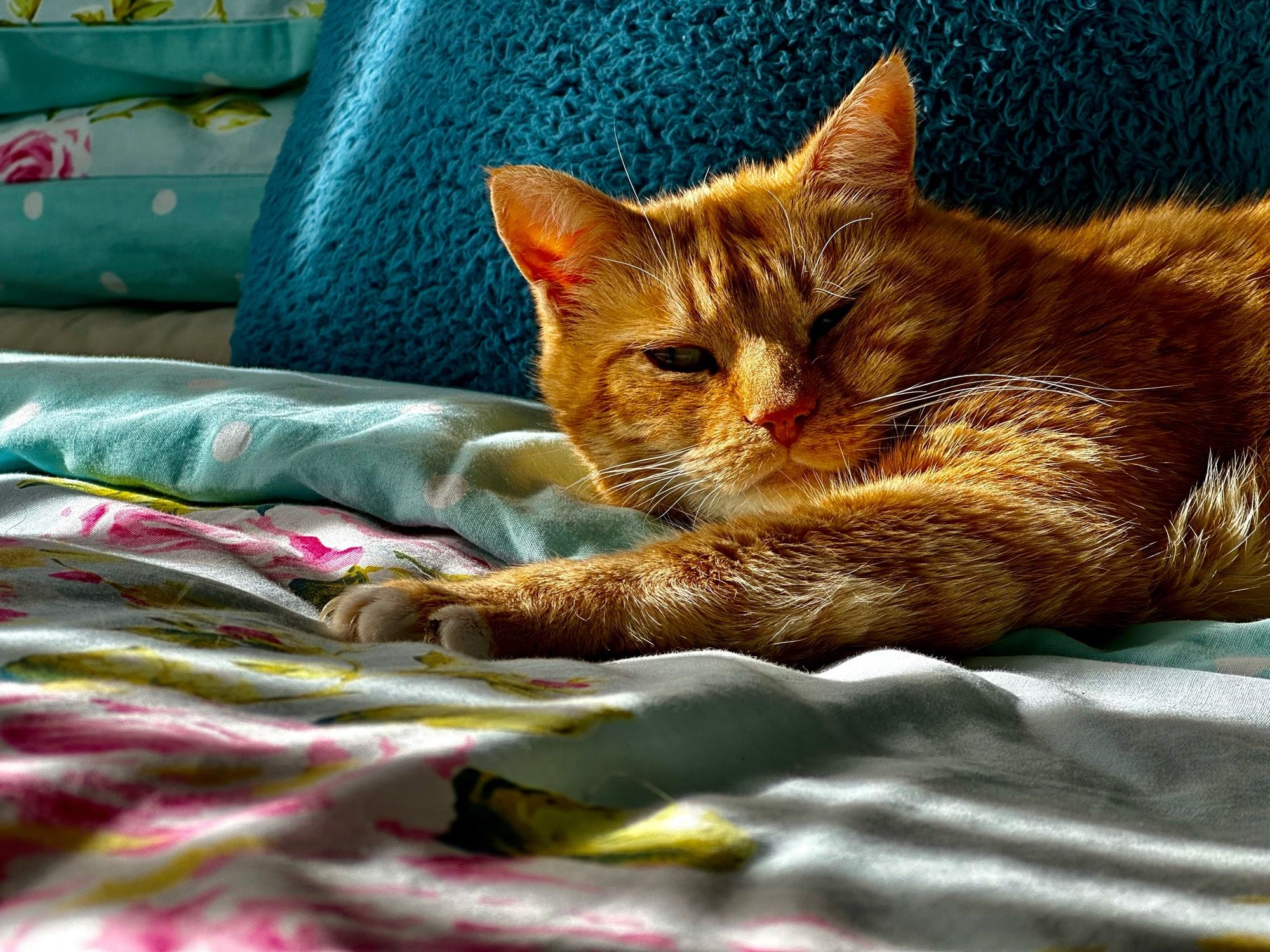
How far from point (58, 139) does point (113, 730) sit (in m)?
2.29

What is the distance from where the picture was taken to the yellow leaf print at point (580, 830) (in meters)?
0.48

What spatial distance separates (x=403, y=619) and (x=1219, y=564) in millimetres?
761

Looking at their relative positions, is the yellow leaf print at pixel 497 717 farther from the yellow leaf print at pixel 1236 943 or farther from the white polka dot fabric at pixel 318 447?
the white polka dot fabric at pixel 318 447

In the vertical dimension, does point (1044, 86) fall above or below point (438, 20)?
below

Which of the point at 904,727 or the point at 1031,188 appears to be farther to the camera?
the point at 1031,188

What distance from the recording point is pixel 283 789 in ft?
1.62

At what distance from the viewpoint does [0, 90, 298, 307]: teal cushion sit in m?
2.29

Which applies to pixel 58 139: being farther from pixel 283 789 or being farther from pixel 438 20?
pixel 283 789

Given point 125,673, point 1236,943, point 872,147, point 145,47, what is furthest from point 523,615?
point 145,47

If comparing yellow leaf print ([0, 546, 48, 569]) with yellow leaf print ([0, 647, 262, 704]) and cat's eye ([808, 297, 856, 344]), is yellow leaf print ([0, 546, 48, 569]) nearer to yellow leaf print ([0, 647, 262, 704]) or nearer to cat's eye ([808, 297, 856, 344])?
yellow leaf print ([0, 647, 262, 704])

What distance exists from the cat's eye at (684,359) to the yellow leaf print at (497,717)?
712 mm

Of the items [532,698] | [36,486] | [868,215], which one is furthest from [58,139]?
[532,698]

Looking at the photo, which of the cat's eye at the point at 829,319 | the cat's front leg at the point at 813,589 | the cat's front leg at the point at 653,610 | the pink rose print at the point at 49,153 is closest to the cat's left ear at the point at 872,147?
the cat's eye at the point at 829,319

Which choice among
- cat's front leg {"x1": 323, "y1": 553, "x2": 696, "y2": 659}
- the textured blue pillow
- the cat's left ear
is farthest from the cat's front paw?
the textured blue pillow
